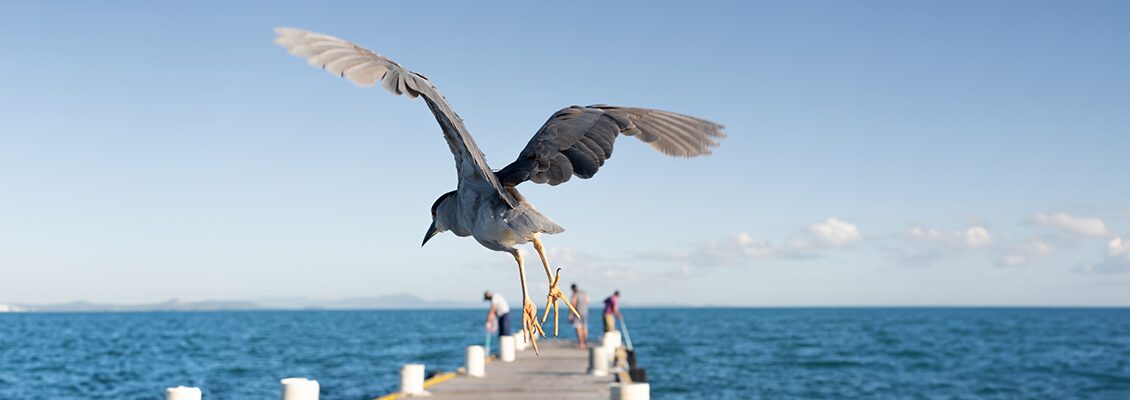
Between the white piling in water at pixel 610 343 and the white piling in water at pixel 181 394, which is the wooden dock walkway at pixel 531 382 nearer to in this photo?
the white piling in water at pixel 610 343

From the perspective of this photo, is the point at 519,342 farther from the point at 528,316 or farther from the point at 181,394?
the point at 528,316

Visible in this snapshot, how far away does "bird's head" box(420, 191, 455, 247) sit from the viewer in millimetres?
4961

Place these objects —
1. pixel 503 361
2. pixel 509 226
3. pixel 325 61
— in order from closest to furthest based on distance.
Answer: pixel 325 61, pixel 509 226, pixel 503 361

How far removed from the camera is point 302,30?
13.4 ft

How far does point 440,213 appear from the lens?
497 centimetres

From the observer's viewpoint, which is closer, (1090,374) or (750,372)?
(750,372)

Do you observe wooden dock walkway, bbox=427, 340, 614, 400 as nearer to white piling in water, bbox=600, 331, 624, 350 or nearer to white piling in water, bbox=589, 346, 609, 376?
white piling in water, bbox=589, 346, 609, 376

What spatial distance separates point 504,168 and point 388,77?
1.11 m

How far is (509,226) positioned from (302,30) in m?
1.26

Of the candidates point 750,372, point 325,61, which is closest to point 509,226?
point 325,61

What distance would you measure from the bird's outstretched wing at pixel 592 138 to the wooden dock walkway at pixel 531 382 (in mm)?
9727

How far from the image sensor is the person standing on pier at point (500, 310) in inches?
867

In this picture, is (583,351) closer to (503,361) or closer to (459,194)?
(503,361)

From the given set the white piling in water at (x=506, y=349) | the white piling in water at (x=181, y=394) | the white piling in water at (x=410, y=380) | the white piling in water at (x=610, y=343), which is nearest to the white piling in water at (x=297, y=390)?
the white piling in water at (x=181, y=394)
